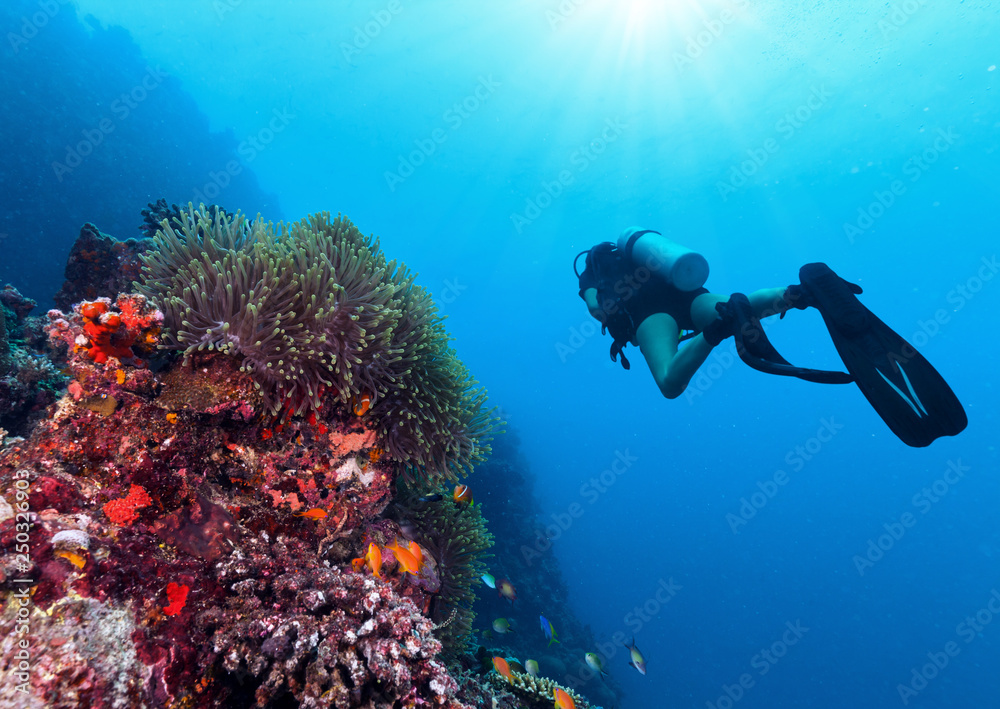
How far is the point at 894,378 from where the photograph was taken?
11.8 ft

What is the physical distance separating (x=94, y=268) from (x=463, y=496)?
561cm

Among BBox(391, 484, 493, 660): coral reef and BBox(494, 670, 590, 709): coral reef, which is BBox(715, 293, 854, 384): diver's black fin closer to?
BBox(391, 484, 493, 660): coral reef

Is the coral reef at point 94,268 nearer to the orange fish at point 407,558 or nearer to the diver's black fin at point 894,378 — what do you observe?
the orange fish at point 407,558

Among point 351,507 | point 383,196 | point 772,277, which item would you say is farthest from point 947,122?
point 383,196

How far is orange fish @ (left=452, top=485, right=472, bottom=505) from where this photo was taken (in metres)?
4.41

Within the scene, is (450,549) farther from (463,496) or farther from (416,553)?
(416,553)

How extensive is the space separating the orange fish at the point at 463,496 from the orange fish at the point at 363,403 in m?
1.64

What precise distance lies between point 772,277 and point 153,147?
77.6 meters

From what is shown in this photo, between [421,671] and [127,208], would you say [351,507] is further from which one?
[127,208]

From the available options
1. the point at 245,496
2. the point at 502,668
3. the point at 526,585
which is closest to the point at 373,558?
the point at 245,496

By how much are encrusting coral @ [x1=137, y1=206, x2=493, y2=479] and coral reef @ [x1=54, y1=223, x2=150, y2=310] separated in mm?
2853

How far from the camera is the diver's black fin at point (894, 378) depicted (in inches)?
137

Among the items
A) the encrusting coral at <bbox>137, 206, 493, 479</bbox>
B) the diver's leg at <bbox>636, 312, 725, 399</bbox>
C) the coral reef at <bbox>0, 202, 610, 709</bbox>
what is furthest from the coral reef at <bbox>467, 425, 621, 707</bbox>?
the encrusting coral at <bbox>137, 206, 493, 479</bbox>

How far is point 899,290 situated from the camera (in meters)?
60.7
